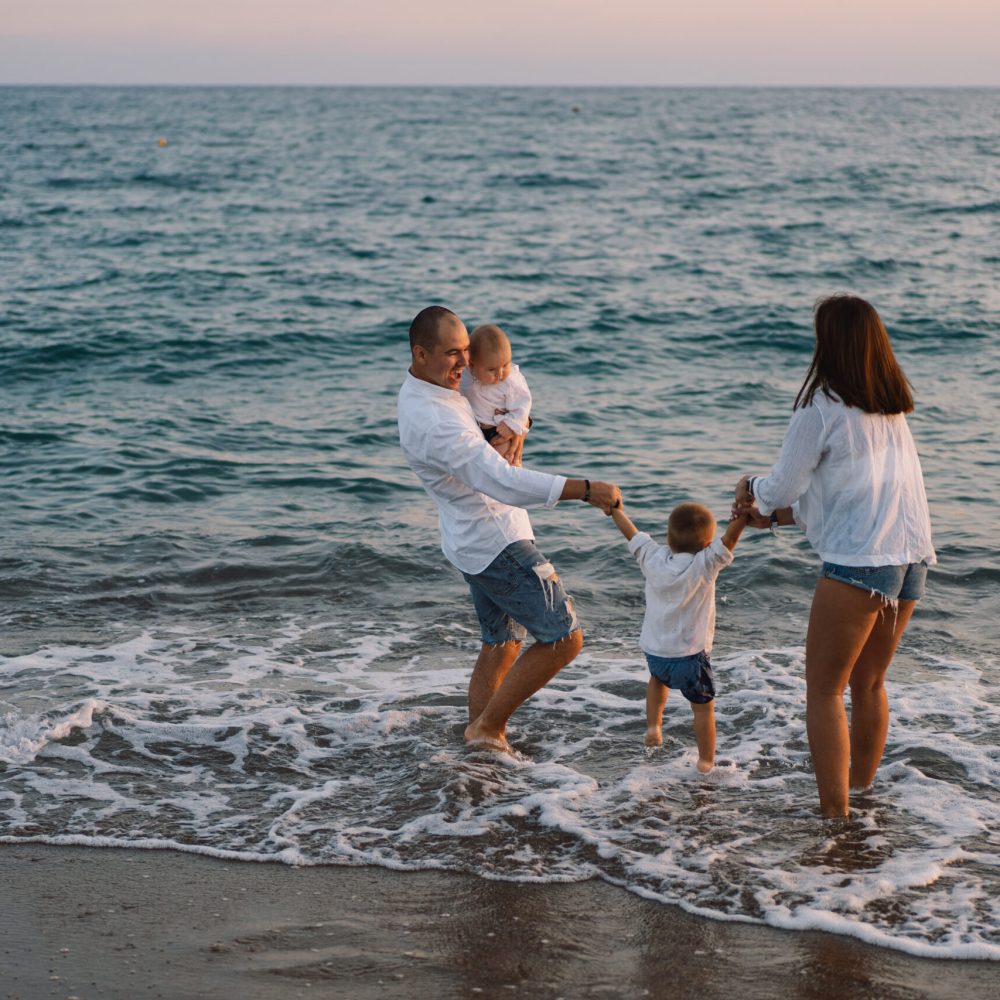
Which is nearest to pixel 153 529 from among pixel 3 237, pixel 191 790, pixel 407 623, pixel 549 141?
pixel 407 623

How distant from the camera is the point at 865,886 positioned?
428 cm

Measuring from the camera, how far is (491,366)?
17.1ft

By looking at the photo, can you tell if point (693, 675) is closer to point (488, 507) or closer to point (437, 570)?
point (488, 507)

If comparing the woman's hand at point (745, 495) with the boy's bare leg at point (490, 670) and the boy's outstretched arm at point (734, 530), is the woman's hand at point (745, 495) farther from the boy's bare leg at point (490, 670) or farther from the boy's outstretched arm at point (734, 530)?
the boy's bare leg at point (490, 670)

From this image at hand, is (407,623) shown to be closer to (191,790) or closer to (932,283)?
(191,790)

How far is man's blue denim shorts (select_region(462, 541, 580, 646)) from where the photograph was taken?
5.26m

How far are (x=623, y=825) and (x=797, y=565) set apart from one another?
4204 millimetres

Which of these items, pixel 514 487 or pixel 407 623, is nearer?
pixel 514 487

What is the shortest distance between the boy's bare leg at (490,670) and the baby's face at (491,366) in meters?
1.26

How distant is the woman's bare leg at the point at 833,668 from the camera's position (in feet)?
14.7

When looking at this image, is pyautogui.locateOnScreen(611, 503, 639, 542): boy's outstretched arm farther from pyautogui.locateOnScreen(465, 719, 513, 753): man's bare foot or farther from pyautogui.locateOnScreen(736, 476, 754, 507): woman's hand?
pyautogui.locateOnScreen(465, 719, 513, 753): man's bare foot

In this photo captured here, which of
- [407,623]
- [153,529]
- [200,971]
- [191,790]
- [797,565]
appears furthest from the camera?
[153,529]

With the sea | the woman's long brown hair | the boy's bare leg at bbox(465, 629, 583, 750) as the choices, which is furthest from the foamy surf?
the woman's long brown hair

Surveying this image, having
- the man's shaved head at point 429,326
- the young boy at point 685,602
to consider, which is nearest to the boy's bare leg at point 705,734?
the young boy at point 685,602
